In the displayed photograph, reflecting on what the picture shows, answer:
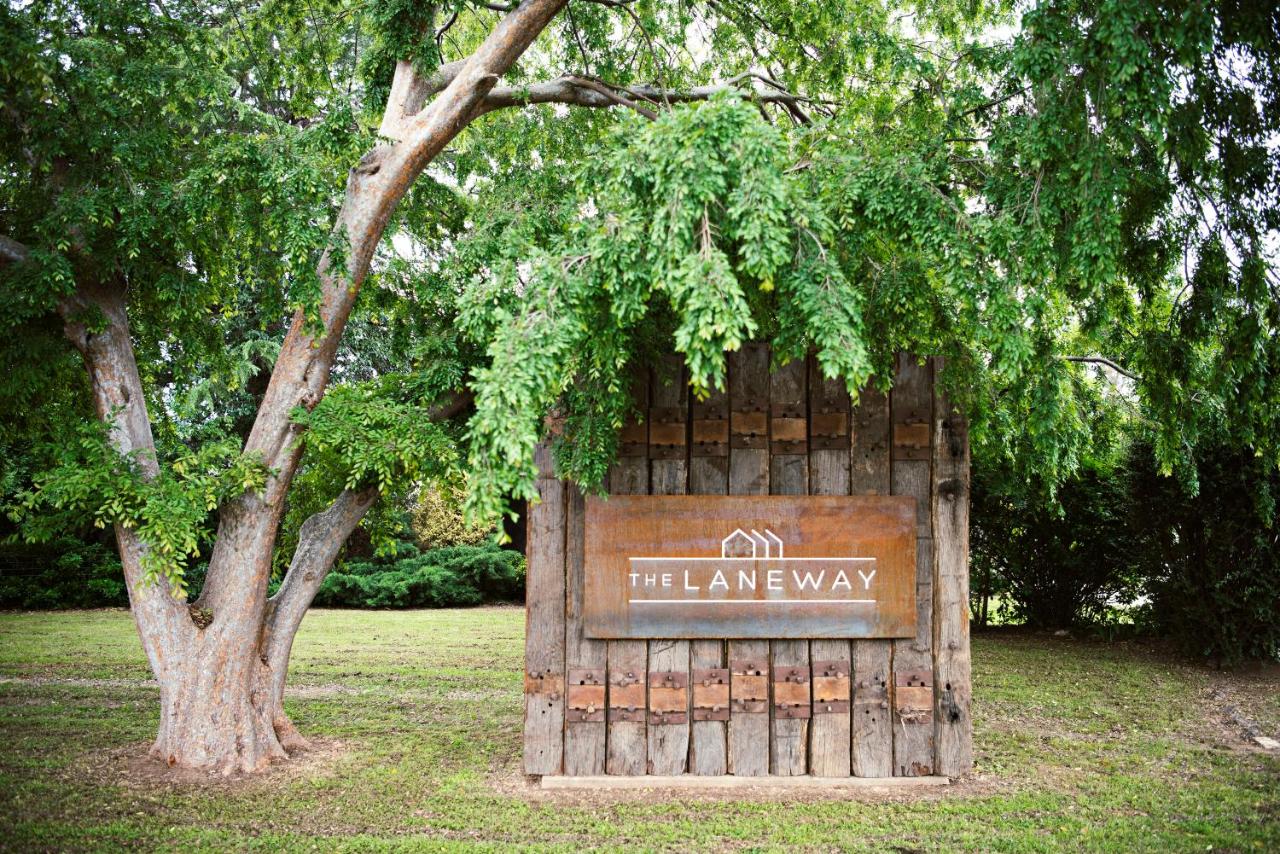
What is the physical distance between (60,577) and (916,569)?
1531 centimetres

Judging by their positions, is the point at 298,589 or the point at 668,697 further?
the point at 298,589

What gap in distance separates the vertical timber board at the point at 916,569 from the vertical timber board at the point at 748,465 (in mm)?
787

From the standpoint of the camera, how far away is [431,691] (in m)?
9.34

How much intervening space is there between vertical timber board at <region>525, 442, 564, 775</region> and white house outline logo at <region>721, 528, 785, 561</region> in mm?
986

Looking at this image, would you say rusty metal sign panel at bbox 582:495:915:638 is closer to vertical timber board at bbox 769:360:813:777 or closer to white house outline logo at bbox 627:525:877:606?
→ white house outline logo at bbox 627:525:877:606

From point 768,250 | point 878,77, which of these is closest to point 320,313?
point 768,250

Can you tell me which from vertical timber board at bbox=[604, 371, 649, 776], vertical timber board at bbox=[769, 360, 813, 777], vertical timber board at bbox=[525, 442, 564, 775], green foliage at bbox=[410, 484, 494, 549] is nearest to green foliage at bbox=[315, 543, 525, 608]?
green foliage at bbox=[410, 484, 494, 549]

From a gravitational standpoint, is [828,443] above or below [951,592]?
above

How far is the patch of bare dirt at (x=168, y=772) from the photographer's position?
606 centimetres

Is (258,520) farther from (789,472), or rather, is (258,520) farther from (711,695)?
(789,472)

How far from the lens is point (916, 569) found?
19.7ft

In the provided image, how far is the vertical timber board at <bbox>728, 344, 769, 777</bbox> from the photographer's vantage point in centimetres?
593

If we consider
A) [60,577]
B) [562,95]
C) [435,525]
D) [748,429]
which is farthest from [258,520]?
[435,525]

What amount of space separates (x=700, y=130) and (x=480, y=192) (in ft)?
12.8
